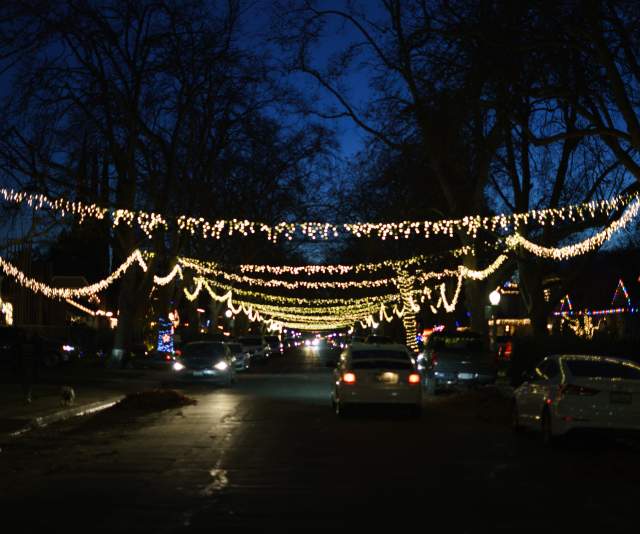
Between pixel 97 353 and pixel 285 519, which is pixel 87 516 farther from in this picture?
pixel 97 353

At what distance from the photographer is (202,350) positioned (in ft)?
113

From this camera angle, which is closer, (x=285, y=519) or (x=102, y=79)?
(x=285, y=519)

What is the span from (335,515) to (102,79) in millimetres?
32607

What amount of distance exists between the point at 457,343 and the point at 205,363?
8465 mm

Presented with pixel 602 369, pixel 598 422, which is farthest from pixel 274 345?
pixel 598 422

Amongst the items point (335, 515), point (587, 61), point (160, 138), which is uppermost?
point (160, 138)

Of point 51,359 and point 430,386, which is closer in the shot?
point 430,386

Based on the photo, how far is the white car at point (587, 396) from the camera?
15.9m

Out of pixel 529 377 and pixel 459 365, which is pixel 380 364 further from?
pixel 459 365

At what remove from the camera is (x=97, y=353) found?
2359 inches

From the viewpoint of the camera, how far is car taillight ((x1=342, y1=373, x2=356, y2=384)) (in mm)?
22125

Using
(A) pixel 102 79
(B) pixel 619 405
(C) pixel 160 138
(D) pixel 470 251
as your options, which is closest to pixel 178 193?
(C) pixel 160 138

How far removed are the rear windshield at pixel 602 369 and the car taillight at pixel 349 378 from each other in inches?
243

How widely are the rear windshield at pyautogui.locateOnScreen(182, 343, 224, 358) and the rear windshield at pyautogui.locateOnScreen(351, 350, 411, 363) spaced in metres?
12.1
